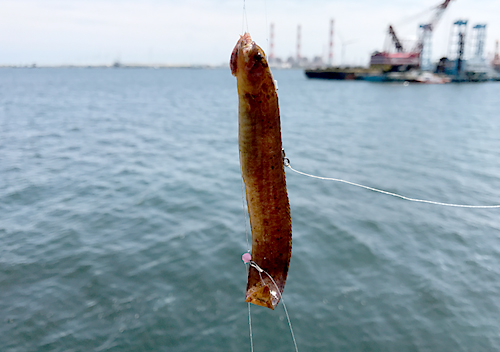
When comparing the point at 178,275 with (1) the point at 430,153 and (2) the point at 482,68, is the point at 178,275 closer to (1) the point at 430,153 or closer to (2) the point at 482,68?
(1) the point at 430,153

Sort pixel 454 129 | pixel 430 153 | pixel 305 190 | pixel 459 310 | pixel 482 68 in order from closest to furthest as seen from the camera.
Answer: pixel 459 310, pixel 305 190, pixel 430 153, pixel 454 129, pixel 482 68

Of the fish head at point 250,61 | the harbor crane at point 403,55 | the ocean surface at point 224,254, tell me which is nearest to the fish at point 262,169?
the fish head at point 250,61

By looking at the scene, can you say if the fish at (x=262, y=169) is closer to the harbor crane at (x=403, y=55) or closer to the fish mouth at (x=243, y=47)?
the fish mouth at (x=243, y=47)

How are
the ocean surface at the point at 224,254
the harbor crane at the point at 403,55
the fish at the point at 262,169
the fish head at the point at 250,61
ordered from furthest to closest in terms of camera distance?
the harbor crane at the point at 403,55, the ocean surface at the point at 224,254, the fish at the point at 262,169, the fish head at the point at 250,61

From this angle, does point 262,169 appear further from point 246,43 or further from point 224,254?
point 224,254

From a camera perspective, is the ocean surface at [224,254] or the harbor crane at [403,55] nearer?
the ocean surface at [224,254]

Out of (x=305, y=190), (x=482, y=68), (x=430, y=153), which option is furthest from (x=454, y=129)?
(x=482, y=68)

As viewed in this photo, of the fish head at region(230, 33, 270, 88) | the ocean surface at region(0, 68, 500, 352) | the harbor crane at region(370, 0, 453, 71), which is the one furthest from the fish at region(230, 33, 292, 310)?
the harbor crane at region(370, 0, 453, 71)

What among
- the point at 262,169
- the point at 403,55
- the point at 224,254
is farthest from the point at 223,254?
the point at 403,55
